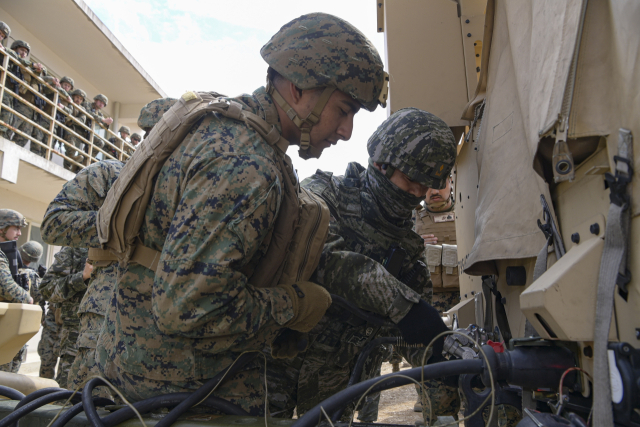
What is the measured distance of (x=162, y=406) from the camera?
4.91 feet

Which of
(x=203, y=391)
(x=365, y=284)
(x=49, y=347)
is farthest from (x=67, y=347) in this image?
(x=203, y=391)

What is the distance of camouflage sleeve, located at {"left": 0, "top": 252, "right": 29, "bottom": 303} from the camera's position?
214 inches

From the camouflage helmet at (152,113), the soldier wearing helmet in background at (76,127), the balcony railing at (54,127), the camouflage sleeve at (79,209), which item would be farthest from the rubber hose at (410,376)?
the soldier wearing helmet in background at (76,127)

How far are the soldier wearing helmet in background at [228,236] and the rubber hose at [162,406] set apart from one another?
0.06m

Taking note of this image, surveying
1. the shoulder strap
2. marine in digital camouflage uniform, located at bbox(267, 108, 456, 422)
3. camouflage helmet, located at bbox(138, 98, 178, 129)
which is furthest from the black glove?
camouflage helmet, located at bbox(138, 98, 178, 129)

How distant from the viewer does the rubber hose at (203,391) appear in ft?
4.61

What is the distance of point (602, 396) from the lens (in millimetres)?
1005

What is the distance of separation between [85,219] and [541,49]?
2.52m

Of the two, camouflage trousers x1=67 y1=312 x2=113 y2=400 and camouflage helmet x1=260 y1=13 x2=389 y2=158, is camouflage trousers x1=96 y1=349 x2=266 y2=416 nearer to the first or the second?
camouflage helmet x1=260 y1=13 x2=389 y2=158

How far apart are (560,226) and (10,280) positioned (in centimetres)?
599

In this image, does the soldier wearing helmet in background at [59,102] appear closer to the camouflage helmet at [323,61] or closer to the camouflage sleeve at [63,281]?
the camouflage sleeve at [63,281]

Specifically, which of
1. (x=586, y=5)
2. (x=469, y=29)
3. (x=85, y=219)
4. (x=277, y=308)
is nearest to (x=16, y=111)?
(x=85, y=219)

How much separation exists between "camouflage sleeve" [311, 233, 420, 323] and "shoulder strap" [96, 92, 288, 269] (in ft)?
2.91

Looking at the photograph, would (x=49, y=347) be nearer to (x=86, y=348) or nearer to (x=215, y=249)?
(x=86, y=348)
